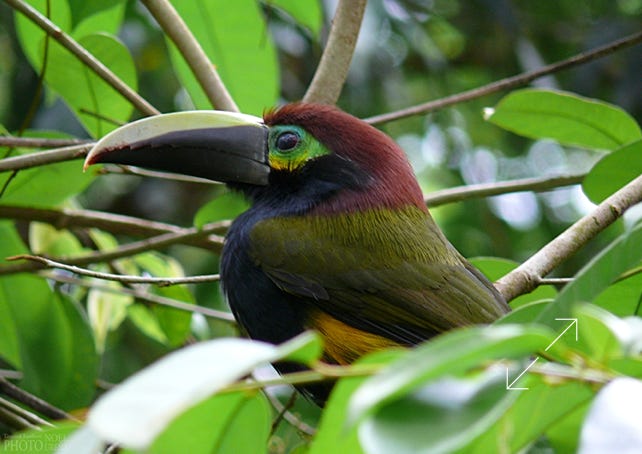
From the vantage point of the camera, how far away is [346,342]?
2.92 meters

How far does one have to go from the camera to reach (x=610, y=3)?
613cm

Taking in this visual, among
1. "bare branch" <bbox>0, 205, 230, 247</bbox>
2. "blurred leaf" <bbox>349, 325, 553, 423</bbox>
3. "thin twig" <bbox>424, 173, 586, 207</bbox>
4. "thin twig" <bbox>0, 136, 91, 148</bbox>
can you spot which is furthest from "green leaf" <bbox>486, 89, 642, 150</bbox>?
"blurred leaf" <bbox>349, 325, 553, 423</bbox>

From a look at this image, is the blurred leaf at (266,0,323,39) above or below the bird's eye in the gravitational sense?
above

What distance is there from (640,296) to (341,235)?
1029 mm

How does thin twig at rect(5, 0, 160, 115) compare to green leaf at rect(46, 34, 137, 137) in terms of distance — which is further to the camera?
green leaf at rect(46, 34, 137, 137)

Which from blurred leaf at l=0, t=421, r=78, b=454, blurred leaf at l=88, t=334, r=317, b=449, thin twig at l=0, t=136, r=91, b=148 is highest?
blurred leaf at l=88, t=334, r=317, b=449

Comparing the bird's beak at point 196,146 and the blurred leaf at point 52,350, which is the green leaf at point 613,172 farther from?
the blurred leaf at point 52,350

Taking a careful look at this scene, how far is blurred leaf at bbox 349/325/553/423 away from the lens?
103 centimetres

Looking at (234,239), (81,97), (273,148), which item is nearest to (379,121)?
(273,148)

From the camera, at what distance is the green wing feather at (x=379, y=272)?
9.49 feet

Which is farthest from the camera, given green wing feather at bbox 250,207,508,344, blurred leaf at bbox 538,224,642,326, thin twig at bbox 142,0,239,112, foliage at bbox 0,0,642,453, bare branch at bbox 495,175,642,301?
thin twig at bbox 142,0,239,112

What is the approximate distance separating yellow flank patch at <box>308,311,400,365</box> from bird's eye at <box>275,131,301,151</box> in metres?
0.69

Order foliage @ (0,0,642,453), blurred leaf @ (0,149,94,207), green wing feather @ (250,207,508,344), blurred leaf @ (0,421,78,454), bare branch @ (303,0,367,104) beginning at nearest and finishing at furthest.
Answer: foliage @ (0,0,642,453)
blurred leaf @ (0,421,78,454)
green wing feather @ (250,207,508,344)
blurred leaf @ (0,149,94,207)
bare branch @ (303,0,367,104)

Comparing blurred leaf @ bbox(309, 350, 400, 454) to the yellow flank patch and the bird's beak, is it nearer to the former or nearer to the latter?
the yellow flank patch
